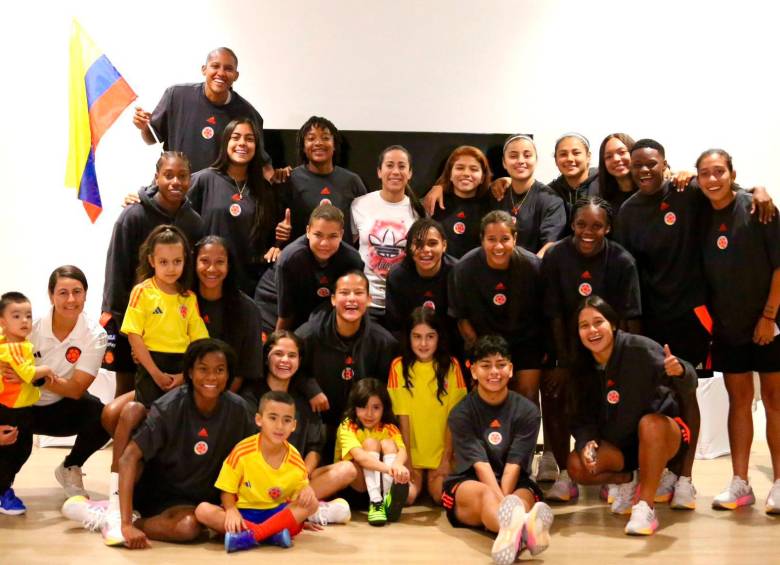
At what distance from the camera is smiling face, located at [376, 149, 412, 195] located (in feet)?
17.9

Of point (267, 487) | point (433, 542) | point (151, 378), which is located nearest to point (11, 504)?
point (151, 378)

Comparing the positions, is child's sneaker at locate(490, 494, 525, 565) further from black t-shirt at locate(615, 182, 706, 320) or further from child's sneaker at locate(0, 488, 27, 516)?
child's sneaker at locate(0, 488, 27, 516)

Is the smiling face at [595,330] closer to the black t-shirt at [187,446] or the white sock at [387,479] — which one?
the white sock at [387,479]

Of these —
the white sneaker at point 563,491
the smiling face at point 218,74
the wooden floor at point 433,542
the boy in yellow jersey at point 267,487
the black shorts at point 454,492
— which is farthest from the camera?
the smiling face at point 218,74

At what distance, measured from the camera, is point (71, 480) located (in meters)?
4.86

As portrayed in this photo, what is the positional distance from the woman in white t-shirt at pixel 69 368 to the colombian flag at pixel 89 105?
1859 millimetres

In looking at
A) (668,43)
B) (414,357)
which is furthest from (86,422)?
(668,43)

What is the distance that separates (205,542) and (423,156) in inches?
135

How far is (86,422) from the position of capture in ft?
16.0

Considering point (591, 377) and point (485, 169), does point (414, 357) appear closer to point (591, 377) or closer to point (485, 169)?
point (591, 377)

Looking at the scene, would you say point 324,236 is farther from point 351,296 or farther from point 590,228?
point 590,228

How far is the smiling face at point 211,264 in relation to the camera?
4.71 metres

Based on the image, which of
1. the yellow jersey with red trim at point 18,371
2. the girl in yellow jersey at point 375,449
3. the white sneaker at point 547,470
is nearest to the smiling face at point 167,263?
the yellow jersey with red trim at point 18,371

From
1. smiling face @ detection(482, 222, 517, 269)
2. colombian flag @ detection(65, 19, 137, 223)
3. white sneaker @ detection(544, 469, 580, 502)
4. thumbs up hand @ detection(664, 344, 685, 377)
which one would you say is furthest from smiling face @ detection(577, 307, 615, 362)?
colombian flag @ detection(65, 19, 137, 223)
